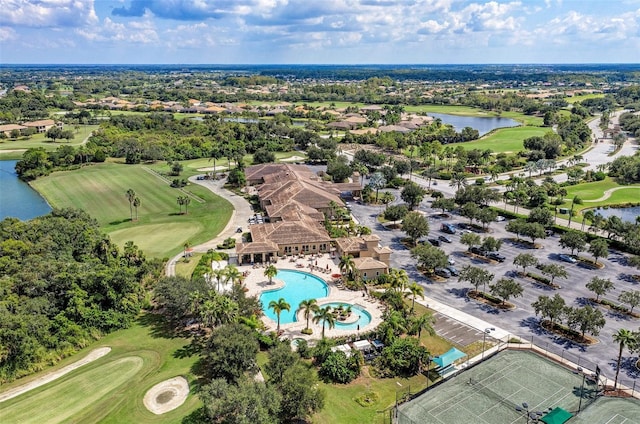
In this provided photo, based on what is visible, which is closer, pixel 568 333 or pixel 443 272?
pixel 568 333

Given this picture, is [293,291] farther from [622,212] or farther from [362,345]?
[622,212]

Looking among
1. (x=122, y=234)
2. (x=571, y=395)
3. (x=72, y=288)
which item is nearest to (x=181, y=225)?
(x=122, y=234)

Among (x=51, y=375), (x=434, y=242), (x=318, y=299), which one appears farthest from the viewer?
(x=434, y=242)

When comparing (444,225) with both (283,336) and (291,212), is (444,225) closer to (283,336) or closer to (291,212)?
(291,212)

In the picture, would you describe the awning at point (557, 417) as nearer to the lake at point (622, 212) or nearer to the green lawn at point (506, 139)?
the lake at point (622, 212)

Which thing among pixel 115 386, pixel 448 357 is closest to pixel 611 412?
pixel 448 357

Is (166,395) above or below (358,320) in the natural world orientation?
below

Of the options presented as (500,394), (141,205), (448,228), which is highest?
(141,205)

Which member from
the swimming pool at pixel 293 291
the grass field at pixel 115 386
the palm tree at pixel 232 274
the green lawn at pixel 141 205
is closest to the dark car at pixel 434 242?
the swimming pool at pixel 293 291
